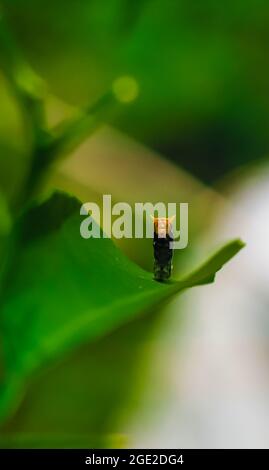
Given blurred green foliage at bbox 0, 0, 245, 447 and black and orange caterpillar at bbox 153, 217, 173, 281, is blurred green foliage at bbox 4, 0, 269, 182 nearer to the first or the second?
blurred green foliage at bbox 0, 0, 245, 447

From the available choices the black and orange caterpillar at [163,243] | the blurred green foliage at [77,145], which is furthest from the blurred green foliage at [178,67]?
the black and orange caterpillar at [163,243]

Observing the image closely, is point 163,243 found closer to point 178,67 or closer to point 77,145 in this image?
point 77,145

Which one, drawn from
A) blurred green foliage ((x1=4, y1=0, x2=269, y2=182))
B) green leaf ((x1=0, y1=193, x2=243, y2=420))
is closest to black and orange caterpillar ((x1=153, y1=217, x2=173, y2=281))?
green leaf ((x1=0, y1=193, x2=243, y2=420))

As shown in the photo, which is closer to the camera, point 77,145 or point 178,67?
point 77,145

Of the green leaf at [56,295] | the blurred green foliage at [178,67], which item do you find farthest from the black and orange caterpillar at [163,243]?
the blurred green foliage at [178,67]

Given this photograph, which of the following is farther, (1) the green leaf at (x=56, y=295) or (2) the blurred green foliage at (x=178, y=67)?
(2) the blurred green foliage at (x=178, y=67)

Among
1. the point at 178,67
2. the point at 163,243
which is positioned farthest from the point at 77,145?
the point at 178,67

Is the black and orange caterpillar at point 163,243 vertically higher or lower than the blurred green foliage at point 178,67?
lower

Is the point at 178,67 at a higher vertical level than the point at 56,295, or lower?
higher

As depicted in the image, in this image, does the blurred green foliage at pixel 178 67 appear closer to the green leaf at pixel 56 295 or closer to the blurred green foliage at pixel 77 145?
the blurred green foliage at pixel 77 145
